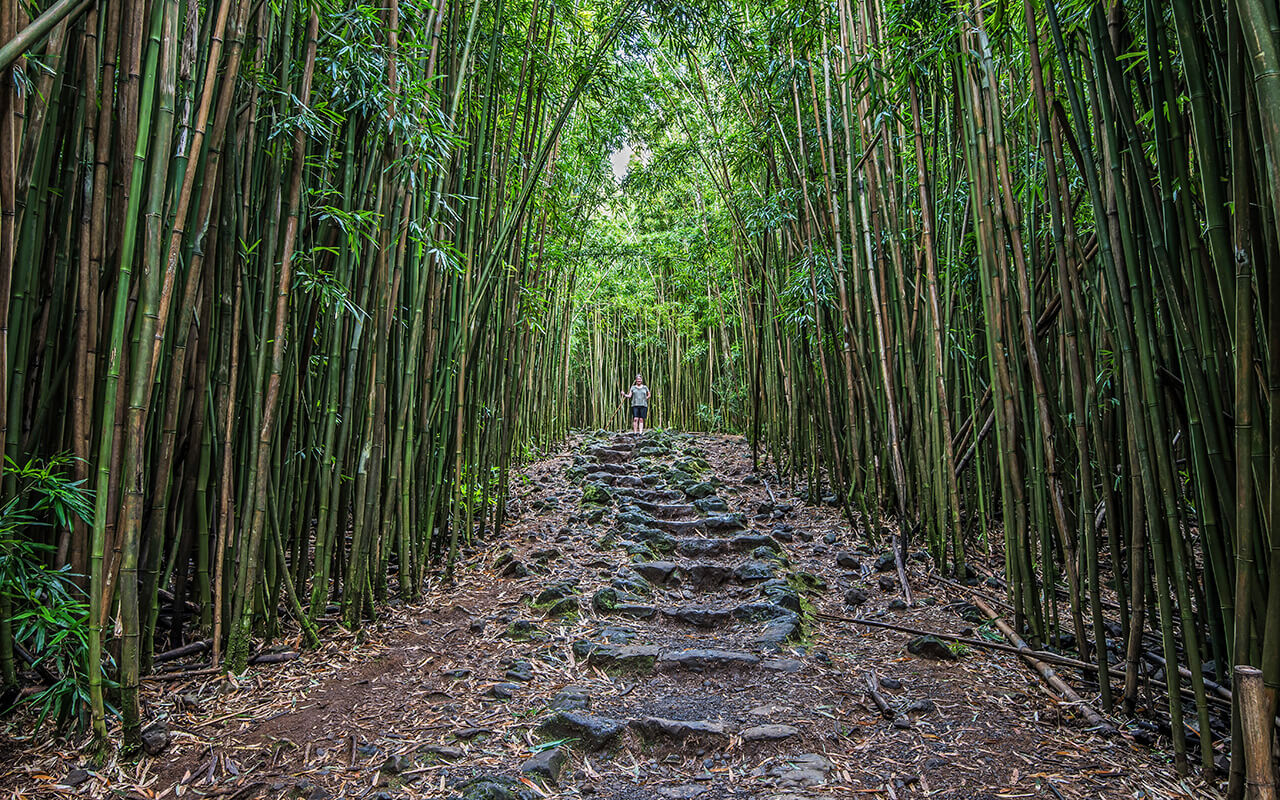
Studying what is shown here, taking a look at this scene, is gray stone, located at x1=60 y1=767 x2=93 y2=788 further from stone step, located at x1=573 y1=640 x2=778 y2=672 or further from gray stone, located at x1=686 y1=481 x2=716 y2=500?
gray stone, located at x1=686 y1=481 x2=716 y2=500

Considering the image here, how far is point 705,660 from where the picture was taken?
1.96m

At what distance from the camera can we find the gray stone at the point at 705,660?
1.94 metres

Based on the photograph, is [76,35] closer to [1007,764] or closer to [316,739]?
[316,739]

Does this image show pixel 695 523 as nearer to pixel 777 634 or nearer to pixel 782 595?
pixel 782 595

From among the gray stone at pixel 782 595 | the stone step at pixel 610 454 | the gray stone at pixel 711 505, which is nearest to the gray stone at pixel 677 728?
the gray stone at pixel 782 595

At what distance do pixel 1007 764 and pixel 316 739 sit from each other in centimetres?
157

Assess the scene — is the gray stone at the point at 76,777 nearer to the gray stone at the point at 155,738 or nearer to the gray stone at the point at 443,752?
the gray stone at the point at 155,738

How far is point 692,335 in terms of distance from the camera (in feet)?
29.0

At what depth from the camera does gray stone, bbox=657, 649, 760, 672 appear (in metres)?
1.94

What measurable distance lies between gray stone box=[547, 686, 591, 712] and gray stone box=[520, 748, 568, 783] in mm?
226

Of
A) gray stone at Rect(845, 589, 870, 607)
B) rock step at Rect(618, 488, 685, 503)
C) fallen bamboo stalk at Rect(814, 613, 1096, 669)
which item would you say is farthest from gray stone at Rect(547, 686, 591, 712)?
rock step at Rect(618, 488, 685, 503)

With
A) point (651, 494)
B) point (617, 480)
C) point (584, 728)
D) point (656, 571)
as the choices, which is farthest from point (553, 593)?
point (617, 480)

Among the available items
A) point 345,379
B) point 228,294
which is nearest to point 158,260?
point 228,294

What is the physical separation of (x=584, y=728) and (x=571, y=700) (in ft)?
0.65
